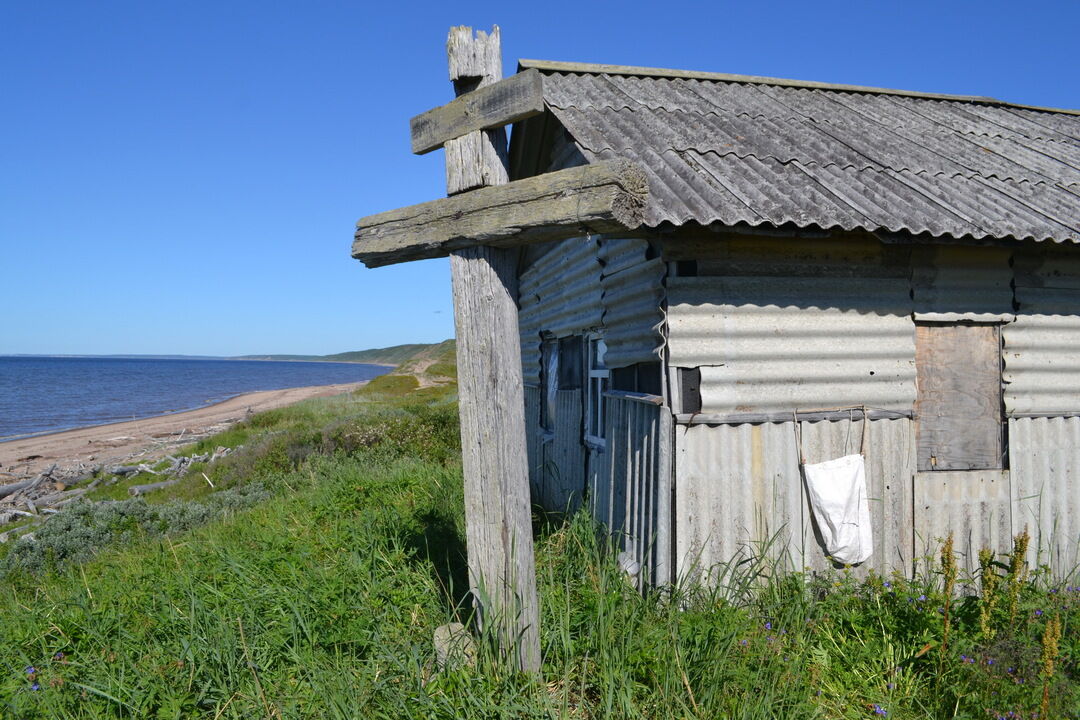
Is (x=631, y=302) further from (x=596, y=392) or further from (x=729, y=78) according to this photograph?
(x=729, y=78)

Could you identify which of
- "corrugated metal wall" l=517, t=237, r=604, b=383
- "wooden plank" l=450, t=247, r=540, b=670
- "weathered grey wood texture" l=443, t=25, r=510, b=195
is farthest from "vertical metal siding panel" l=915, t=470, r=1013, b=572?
"weathered grey wood texture" l=443, t=25, r=510, b=195

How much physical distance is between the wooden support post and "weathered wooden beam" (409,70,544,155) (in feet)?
0.34

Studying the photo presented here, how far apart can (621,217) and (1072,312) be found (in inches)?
191

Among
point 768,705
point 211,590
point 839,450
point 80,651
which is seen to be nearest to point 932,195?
point 839,450

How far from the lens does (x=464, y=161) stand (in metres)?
4.03

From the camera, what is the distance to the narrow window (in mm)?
6836

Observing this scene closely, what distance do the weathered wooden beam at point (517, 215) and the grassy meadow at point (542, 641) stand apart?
6.51 ft

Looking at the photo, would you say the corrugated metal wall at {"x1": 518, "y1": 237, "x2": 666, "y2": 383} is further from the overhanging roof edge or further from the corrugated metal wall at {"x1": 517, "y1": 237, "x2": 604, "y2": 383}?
the overhanging roof edge

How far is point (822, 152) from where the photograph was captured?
21.4 feet

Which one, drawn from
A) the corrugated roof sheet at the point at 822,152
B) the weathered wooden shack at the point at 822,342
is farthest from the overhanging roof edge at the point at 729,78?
the weathered wooden shack at the point at 822,342

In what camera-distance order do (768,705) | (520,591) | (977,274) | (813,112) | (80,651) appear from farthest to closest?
(813,112) → (977,274) → (80,651) → (520,591) → (768,705)

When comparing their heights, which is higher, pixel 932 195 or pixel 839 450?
pixel 932 195

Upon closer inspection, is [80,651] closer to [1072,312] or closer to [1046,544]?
[1046,544]

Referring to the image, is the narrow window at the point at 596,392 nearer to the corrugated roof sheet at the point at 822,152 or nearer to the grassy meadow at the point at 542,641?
the grassy meadow at the point at 542,641
